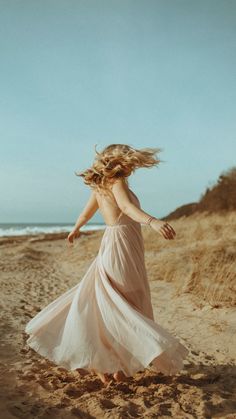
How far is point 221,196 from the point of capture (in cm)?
2108

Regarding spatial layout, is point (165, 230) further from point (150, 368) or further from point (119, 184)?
point (150, 368)

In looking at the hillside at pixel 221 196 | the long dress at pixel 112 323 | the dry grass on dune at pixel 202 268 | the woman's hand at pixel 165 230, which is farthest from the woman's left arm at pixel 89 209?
the hillside at pixel 221 196

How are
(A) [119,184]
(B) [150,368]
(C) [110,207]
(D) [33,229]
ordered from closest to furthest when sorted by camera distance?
(A) [119,184] < (C) [110,207] < (B) [150,368] < (D) [33,229]

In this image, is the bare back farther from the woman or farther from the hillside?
the hillside

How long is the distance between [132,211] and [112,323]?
2.94 ft

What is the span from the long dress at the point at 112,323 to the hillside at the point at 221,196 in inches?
655

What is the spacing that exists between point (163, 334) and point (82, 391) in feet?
2.73

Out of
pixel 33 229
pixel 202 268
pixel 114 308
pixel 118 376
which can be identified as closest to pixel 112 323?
pixel 114 308

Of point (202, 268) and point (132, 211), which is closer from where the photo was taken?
point (132, 211)

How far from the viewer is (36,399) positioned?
3.29m

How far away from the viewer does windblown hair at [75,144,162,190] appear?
366cm

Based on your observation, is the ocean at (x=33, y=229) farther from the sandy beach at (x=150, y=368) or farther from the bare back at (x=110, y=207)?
the bare back at (x=110, y=207)

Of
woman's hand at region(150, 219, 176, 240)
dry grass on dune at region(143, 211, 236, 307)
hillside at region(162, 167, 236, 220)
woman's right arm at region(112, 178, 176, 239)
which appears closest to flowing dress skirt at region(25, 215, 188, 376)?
woman's right arm at region(112, 178, 176, 239)

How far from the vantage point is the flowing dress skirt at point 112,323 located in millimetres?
3334
